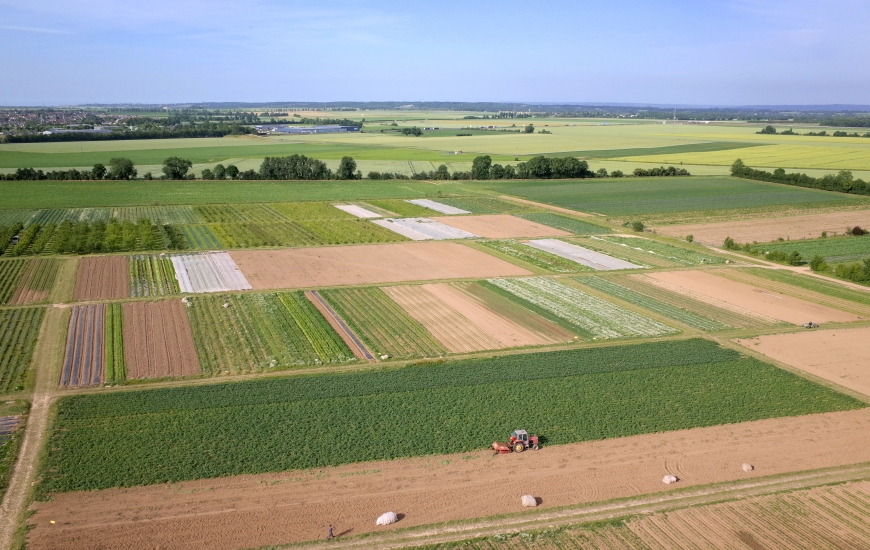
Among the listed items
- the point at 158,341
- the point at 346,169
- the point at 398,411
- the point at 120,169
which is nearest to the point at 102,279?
the point at 158,341

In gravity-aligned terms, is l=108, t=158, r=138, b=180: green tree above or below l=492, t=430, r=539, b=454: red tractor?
above

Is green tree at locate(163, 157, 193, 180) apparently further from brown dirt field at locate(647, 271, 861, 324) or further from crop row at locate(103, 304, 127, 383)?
brown dirt field at locate(647, 271, 861, 324)

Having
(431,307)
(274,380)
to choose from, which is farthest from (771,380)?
(274,380)

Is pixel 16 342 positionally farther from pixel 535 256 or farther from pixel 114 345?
pixel 535 256

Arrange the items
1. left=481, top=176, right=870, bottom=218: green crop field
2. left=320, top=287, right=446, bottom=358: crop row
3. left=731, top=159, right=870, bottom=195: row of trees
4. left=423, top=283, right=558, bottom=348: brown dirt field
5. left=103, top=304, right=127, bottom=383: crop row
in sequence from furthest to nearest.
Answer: left=731, top=159, right=870, bottom=195: row of trees
left=481, top=176, right=870, bottom=218: green crop field
left=423, top=283, right=558, bottom=348: brown dirt field
left=320, top=287, right=446, bottom=358: crop row
left=103, top=304, right=127, bottom=383: crop row

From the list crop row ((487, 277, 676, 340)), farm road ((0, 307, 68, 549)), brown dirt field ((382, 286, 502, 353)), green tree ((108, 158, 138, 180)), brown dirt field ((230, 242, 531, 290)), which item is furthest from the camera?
green tree ((108, 158, 138, 180))

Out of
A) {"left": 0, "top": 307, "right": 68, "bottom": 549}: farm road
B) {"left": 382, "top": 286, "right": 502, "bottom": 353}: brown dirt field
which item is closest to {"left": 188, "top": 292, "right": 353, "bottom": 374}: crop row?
{"left": 382, "top": 286, "right": 502, "bottom": 353}: brown dirt field

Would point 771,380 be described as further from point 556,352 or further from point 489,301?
point 489,301
